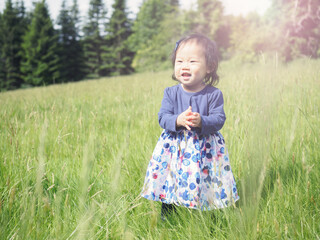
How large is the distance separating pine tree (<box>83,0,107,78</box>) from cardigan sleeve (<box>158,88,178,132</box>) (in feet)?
109

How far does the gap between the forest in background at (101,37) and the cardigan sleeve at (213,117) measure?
714 inches

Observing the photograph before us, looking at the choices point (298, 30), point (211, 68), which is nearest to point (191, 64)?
point (211, 68)

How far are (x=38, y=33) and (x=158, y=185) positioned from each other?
30.9 metres

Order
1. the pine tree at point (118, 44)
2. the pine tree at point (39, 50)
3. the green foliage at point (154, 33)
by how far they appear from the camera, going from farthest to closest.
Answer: the pine tree at point (118, 44) → the green foliage at point (154, 33) → the pine tree at point (39, 50)

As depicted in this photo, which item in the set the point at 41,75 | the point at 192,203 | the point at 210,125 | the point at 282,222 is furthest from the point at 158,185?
the point at 41,75

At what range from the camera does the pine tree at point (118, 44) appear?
33375 mm

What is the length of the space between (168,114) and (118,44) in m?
35.7

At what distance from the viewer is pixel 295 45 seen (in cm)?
A: 1288

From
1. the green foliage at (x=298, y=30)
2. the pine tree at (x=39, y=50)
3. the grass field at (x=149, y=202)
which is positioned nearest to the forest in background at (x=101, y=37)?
the pine tree at (x=39, y=50)

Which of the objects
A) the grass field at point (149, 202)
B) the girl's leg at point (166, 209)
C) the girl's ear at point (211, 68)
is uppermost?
the girl's ear at point (211, 68)

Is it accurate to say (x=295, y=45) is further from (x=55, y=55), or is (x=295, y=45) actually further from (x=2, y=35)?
(x=2, y=35)

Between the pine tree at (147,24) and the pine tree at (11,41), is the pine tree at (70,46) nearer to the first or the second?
the pine tree at (11,41)

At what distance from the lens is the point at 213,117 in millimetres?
1363

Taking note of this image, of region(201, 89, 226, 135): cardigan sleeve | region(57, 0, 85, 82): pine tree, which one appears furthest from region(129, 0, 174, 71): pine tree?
region(201, 89, 226, 135): cardigan sleeve
